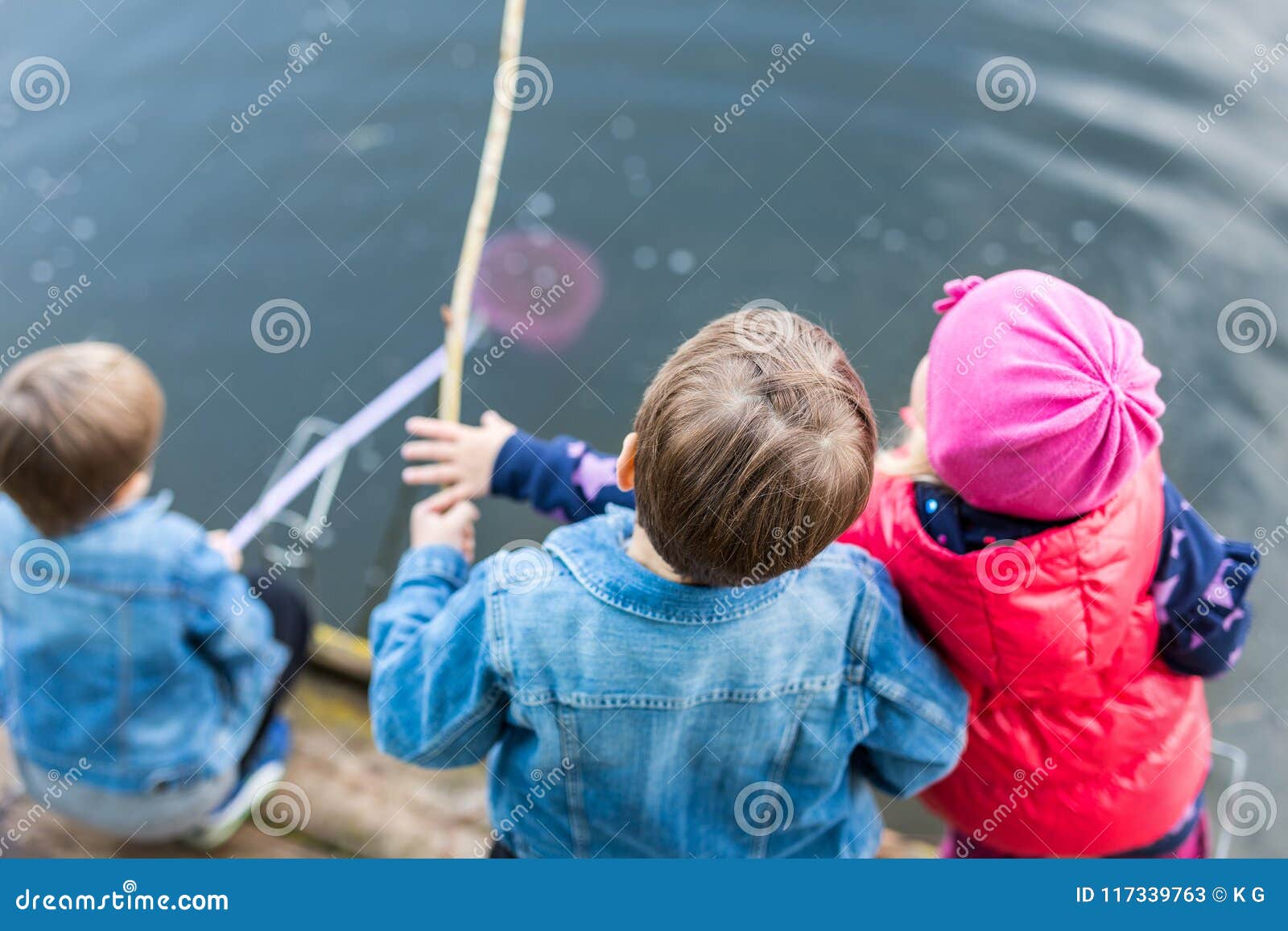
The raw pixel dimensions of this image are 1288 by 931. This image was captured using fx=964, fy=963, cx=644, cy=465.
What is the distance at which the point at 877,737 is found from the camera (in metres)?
1.23

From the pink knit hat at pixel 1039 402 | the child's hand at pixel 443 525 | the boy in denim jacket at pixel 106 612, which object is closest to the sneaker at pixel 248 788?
the boy in denim jacket at pixel 106 612

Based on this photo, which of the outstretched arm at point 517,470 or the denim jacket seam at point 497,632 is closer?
the denim jacket seam at point 497,632

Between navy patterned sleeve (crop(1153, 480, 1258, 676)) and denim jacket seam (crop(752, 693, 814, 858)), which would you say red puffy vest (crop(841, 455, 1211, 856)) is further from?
denim jacket seam (crop(752, 693, 814, 858))

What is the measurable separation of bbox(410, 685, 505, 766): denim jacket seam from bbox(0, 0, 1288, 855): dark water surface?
1087 millimetres

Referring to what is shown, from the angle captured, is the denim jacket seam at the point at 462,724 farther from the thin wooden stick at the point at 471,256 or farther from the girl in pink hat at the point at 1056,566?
the thin wooden stick at the point at 471,256

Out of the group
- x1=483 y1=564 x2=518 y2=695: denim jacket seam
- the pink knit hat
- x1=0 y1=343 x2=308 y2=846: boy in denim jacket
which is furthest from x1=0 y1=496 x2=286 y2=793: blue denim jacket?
the pink knit hat

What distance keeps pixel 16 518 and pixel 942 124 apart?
93.1 inches

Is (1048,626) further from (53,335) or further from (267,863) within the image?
(53,335)

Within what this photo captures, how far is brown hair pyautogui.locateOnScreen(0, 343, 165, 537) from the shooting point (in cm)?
142

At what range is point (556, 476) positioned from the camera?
4.89ft

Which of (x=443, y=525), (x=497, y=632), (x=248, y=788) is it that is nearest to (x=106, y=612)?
(x=443, y=525)

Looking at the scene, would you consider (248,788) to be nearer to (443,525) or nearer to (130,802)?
(130,802)

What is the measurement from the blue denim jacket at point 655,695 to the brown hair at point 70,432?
56 cm

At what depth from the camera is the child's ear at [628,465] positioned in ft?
3.43
